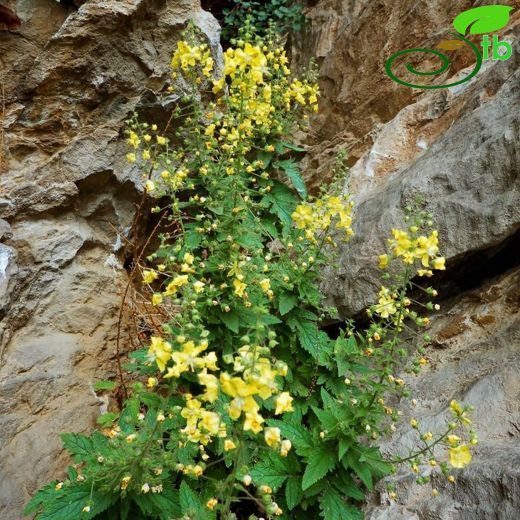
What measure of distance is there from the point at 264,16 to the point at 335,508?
610 cm

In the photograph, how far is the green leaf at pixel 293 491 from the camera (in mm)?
2445

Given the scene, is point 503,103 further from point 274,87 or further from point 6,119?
point 6,119

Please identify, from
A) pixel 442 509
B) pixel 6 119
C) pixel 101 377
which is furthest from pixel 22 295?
pixel 442 509

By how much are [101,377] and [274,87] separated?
276cm

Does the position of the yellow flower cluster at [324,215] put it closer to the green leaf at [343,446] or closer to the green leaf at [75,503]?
the green leaf at [343,446]

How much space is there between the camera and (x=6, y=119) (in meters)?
4.29


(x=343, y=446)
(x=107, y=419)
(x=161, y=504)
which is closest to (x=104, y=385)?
(x=107, y=419)

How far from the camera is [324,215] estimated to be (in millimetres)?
2988

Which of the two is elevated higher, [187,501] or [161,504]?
[187,501]

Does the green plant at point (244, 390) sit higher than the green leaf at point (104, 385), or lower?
higher

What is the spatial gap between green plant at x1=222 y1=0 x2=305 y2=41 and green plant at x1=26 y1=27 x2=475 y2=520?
3.20m

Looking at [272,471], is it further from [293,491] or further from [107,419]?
[107,419]

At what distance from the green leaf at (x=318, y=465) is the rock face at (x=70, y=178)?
1.86 metres


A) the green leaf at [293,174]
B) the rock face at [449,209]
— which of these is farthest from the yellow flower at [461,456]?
the green leaf at [293,174]
